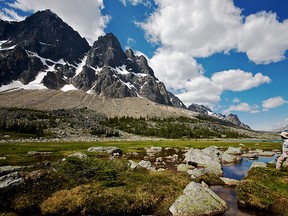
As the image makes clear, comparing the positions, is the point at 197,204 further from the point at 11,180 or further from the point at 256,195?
the point at 11,180

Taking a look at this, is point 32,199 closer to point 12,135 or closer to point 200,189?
point 200,189

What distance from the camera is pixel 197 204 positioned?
61.3ft

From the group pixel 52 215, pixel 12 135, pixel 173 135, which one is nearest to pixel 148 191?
pixel 52 215

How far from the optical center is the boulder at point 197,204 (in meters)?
18.2

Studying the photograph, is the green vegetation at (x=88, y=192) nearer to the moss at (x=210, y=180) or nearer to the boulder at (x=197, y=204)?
the boulder at (x=197, y=204)

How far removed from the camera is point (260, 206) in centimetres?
1916

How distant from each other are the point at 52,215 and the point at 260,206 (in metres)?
17.0

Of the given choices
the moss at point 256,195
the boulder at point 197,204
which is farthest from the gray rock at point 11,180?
the moss at point 256,195

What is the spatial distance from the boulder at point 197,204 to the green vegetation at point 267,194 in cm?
212

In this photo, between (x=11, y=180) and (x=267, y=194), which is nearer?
(x=11, y=180)

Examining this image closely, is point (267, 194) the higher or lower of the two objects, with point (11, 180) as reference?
higher

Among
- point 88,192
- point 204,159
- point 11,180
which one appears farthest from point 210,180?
point 11,180

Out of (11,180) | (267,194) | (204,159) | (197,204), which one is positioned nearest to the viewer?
(197,204)

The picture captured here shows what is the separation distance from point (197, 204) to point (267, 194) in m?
6.68
